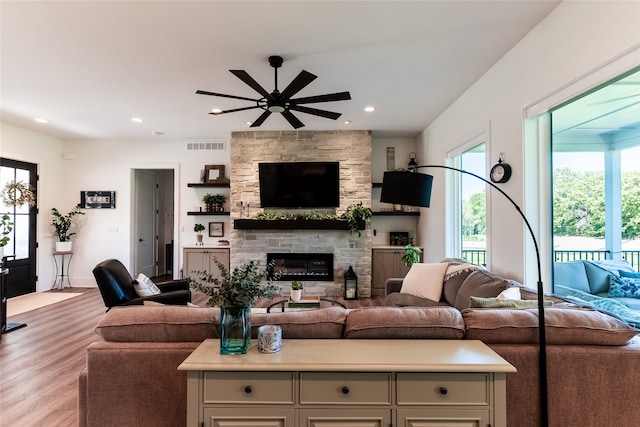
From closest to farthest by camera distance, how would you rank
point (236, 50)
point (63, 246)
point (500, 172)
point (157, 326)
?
point (157, 326) < point (236, 50) < point (500, 172) < point (63, 246)

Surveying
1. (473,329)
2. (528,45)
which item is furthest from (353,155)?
(473,329)

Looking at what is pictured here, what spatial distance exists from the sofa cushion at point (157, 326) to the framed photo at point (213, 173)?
4.57m

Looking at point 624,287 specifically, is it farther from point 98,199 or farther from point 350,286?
point 98,199

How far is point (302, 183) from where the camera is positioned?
18.1 feet

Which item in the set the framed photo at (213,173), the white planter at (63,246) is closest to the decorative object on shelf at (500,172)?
the framed photo at (213,173)

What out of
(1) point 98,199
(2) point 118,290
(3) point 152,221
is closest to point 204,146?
(1) point 98,199

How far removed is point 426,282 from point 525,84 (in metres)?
2.08

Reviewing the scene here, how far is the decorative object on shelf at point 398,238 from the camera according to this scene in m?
5.89

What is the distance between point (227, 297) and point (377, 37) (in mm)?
2412

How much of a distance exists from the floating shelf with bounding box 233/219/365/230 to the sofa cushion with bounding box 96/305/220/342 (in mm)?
3685

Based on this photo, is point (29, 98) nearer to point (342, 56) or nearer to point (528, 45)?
point (342, 56)

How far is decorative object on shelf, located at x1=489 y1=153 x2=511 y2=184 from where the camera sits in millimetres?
2963

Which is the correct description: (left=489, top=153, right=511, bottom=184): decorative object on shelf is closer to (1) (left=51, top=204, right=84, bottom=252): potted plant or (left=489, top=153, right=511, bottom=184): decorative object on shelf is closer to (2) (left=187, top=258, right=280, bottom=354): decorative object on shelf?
(2) (left=187, top=258, right=280, bottom=354): decorative object on shelf

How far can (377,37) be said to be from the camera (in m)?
2.70
